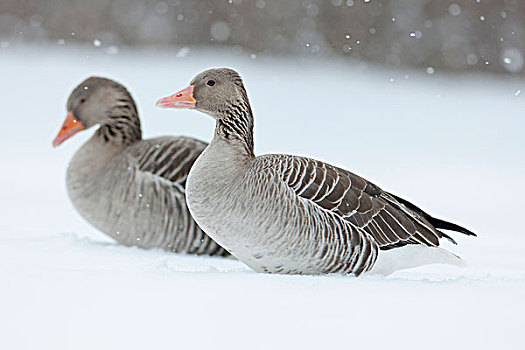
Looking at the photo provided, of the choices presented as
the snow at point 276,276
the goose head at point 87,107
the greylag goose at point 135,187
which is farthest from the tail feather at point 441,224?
the goose head at point 87,107

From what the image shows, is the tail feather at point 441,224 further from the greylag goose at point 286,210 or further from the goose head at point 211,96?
the goose head at point 211,96

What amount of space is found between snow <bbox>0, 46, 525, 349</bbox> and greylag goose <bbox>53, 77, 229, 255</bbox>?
0.64ft

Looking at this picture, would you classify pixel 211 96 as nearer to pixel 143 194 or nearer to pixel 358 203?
pixel 358 203

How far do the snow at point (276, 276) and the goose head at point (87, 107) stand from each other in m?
0.83

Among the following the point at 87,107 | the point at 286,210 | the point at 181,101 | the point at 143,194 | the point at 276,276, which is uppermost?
the point at 181,101

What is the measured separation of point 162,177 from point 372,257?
70.6 inches

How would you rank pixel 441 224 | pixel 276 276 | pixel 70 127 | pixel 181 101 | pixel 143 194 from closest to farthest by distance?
1. pixel 276 276
2. pixel 181 101
3. pixel 441 224
4. pixel 143 194
5. pixel 70 127

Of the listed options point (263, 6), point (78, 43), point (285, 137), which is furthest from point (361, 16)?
point (78, 43)

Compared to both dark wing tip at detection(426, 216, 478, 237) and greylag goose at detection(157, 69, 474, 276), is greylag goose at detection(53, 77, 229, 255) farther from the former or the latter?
dark wing tip at detection(426, 216, 478, 237)

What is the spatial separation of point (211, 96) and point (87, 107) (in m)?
1.96

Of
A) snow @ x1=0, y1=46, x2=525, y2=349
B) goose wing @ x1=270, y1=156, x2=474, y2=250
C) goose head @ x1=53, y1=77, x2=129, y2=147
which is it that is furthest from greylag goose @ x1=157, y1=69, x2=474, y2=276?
goose head @ x1=53, y1=77, x2=129, y2=147

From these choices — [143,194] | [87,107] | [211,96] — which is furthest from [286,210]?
[87,107]

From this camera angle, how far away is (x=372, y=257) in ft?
13.2

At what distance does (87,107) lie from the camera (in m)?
5.79
